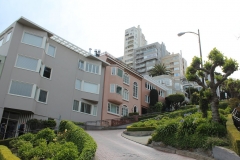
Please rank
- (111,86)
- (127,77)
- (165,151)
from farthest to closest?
(127,77) → (111,86) → (165,151)

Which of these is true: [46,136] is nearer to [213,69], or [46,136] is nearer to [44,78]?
[213,69]

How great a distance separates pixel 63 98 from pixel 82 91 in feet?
11.0

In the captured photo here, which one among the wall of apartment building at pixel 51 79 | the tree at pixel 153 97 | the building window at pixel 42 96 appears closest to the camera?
the wall of apartment building at pixel 51 79

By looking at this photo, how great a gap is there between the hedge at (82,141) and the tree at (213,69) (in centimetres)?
747

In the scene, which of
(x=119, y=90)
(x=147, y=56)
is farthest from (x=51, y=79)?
(x=147, y=56)

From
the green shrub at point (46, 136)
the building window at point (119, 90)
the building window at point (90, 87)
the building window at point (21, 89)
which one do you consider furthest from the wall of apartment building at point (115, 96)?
the green shrub at point (46, 136)

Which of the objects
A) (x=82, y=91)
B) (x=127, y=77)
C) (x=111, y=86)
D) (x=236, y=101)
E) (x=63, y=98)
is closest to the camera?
(x=236, y=101)

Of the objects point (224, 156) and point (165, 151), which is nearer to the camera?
point (224, 156)

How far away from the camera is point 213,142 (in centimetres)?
1131

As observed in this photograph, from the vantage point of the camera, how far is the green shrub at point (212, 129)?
39.8 feet

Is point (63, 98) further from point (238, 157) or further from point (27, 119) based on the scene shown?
point (238, 157)

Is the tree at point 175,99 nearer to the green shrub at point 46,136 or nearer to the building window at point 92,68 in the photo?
the building window at point 92,68

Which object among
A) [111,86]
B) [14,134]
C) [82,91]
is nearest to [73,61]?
[82,91]

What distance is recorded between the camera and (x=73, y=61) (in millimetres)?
30891
